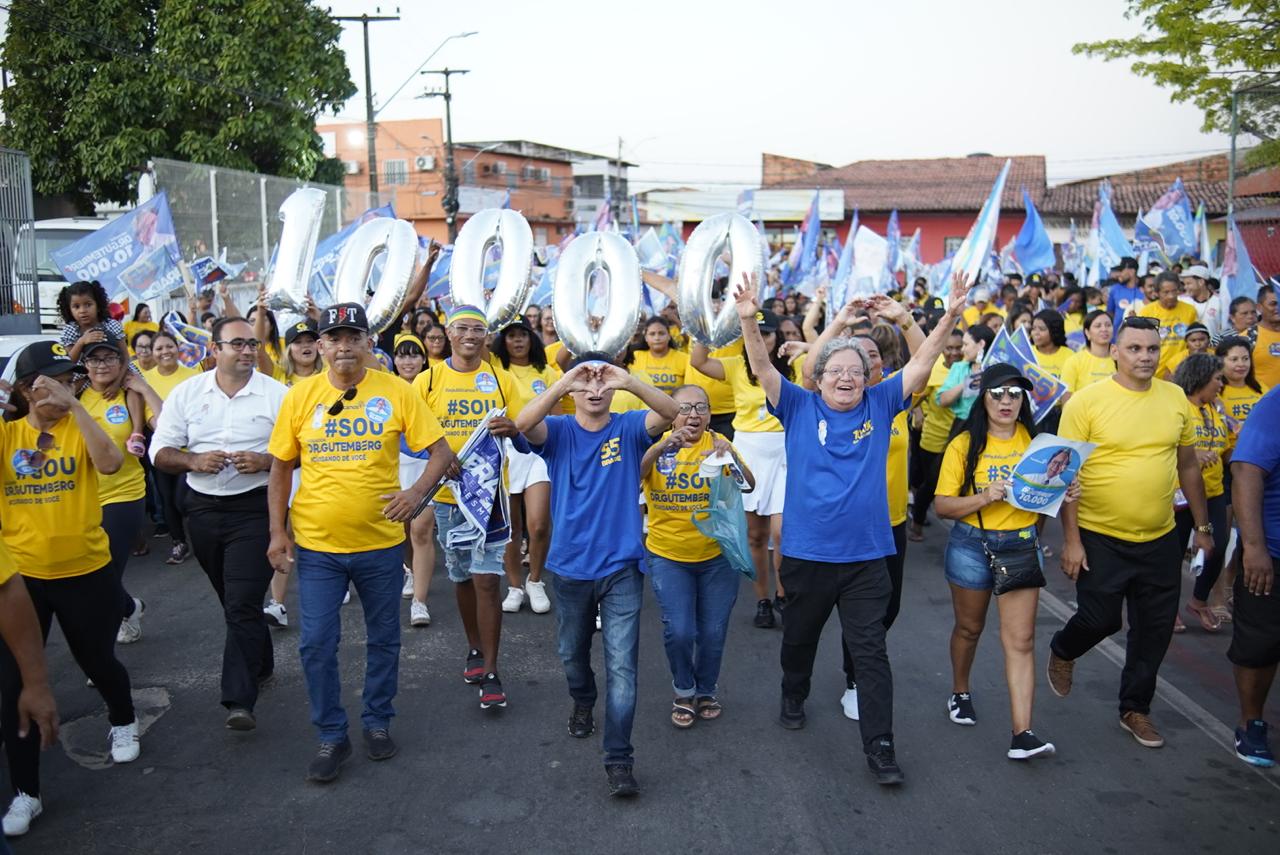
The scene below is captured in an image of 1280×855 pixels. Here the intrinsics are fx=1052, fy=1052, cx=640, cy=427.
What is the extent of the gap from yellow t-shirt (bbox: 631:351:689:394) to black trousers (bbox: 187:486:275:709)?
3.31 meters

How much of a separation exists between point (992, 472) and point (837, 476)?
30.0 inches

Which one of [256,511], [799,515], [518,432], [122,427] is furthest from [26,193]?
[799,515]

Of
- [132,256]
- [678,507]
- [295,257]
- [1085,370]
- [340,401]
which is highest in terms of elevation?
[132,256]

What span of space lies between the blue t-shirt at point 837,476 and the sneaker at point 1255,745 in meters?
1.81

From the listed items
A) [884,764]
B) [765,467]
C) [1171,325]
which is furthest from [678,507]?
[1171,325]

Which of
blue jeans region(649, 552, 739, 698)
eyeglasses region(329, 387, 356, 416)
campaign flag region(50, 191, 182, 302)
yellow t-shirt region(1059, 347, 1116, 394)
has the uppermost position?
campaign flag region(50, 191, 182, 302)

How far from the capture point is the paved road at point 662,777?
13.4 ft

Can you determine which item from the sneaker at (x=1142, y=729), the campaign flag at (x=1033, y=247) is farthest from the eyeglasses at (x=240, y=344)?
the campaign flag at (x=1033, y=247)

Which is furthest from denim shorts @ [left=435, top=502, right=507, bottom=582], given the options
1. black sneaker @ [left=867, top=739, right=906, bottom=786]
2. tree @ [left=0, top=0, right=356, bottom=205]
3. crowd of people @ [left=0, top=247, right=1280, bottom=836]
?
tree @ [left=0, top=0, right=356, bottom=205]

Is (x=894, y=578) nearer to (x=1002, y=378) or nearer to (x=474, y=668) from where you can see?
(x=1002, y=378)

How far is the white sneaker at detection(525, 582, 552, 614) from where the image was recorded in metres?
7.09

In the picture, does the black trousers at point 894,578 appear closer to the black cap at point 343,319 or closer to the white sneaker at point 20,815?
the black cap at point 343,319

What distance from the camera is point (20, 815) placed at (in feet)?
13.5

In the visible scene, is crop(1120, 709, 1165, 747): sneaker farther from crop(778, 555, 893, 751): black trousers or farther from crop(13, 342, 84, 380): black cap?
crop(13, 342, 84, 380): black cap
